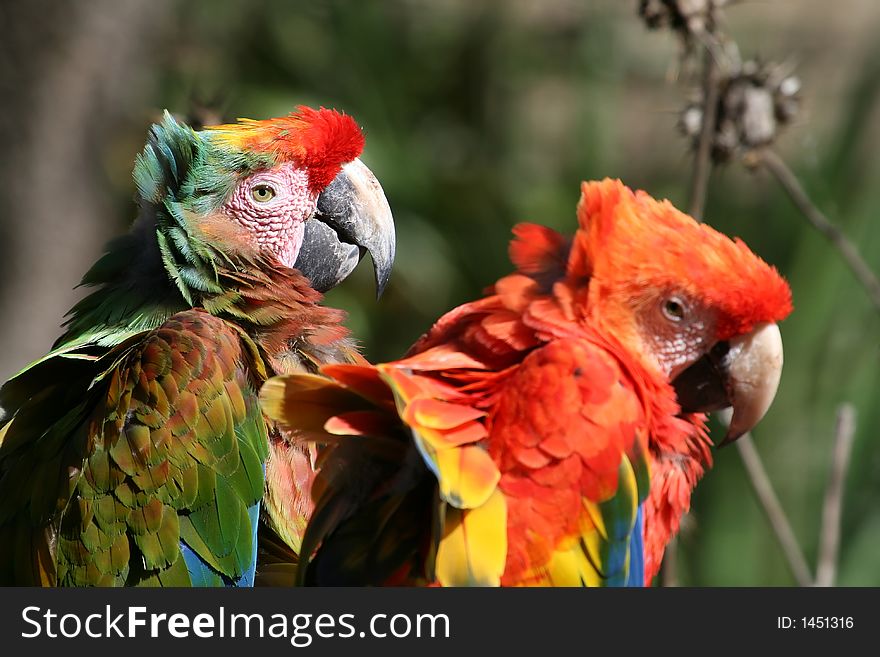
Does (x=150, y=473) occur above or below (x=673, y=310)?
below

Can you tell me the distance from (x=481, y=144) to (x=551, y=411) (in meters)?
3.45

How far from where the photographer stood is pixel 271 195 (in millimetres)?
1910

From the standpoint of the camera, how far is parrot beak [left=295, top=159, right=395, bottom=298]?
1.95 m

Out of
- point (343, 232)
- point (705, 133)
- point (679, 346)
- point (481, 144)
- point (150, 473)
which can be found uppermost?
point (481, 144)

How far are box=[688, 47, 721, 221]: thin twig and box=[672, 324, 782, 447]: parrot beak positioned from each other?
467mm

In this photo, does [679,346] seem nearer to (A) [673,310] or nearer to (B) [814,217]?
(A) [673,310]

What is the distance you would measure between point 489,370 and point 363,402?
0.19 metres

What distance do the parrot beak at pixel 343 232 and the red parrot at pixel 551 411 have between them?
435 millimetres

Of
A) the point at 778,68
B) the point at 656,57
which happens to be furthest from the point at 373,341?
the point at 778,68

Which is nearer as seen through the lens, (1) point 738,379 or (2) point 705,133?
(1) point 738,379

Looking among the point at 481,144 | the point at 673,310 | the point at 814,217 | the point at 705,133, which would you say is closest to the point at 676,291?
the point at 673,310

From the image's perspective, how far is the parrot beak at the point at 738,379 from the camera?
4.99 feet

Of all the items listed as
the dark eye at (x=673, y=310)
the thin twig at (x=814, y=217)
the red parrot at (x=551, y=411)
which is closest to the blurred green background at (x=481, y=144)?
the thin twig at (x=814, y=217)

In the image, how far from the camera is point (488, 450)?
137 centimetres
